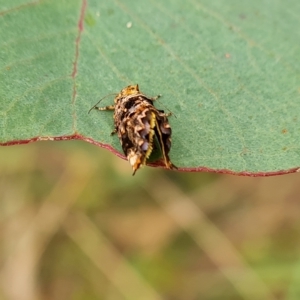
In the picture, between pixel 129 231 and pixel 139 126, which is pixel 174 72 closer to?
pixel 139 126

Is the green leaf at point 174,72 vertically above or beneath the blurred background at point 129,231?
above

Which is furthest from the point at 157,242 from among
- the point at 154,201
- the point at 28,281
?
the point at 28,281

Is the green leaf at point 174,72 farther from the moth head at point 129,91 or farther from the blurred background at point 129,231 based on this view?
the blurred background at point 129,231

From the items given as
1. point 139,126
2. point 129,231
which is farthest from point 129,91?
point 129,231

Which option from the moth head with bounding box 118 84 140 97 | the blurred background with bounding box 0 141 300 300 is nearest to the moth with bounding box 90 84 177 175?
the moth head with bounding box 118 84 140 97

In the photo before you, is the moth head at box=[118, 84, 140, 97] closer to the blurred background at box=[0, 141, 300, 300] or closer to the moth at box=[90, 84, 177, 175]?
the moth at box=[90, 84, 177, 175]

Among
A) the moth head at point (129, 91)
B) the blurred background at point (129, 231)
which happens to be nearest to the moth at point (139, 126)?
the moth head at point (129, 91)

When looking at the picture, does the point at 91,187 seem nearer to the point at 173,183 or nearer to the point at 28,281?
the point at 173,183
